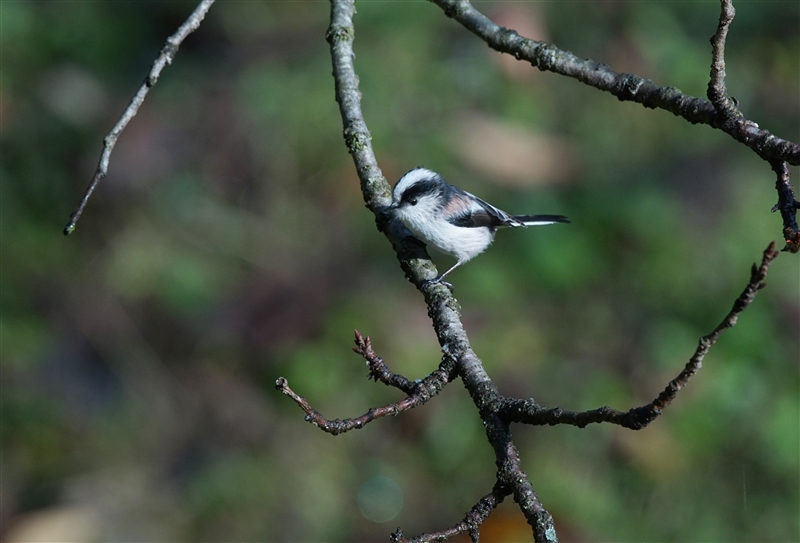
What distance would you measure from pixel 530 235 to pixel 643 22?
9.58ft

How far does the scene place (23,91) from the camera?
19.5 feet

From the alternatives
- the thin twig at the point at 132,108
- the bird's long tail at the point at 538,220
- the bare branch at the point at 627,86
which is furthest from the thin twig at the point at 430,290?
the bird's long tail at the point at 538,220

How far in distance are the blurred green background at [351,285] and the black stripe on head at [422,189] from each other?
1420 mm

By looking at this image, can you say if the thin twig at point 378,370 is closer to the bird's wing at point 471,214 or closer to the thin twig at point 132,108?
the thin twig at point 132,108

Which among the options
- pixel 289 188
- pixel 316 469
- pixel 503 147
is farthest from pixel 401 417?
pixel 503 147

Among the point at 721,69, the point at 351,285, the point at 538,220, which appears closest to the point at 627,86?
the point at 721,69

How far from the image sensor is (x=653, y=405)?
1343mm

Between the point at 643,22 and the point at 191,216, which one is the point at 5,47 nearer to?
the point at 191,216

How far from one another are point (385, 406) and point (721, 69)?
1.08 metres

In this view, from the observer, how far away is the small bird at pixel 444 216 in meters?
2.93

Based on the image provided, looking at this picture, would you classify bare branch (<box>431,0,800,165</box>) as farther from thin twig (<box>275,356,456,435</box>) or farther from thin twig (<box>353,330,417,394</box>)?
thin twig (<box>353,330,417,394</box>)

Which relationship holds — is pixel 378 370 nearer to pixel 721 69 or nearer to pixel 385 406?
pixel 385 406

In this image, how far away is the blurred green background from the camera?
4188mm

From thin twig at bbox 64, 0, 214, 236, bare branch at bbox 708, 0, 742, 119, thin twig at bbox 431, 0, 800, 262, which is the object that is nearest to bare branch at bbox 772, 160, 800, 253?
thin twig at bbox 431, 0, 800, 262
